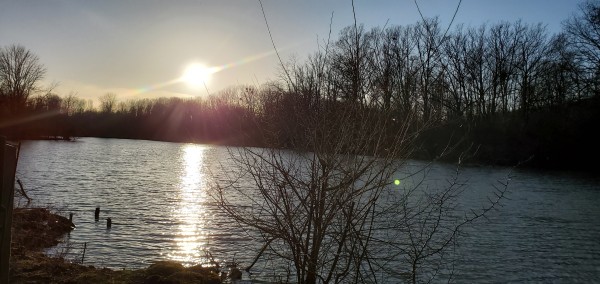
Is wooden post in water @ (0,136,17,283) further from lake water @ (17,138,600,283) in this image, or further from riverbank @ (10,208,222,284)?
riverbank @ (10,208,222,284)

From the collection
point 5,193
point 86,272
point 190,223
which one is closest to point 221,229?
point 190,223

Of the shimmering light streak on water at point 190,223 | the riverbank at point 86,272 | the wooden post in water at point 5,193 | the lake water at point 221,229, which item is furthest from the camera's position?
the shimmering light streak on water at point 190,223

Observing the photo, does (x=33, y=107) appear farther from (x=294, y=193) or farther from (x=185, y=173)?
(x=294, y=193)

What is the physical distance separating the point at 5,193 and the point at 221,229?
15512 mm

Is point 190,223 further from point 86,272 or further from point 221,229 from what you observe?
point 86,272

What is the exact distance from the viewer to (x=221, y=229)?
17.8 meters

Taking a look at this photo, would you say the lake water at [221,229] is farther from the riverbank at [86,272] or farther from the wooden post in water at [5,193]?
the wooden post in water at [5,193]

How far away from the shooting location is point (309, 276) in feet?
19.9

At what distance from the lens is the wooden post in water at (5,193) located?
2.61 m

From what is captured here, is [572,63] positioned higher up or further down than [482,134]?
higher up

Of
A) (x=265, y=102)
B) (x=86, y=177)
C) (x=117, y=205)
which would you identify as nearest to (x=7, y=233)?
(x=265, y=102)

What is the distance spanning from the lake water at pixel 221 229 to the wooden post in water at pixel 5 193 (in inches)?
174

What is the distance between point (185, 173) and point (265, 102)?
3703cm

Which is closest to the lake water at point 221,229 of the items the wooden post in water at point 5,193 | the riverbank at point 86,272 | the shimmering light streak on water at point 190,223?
the shimmering light streak on water at point 190,223
